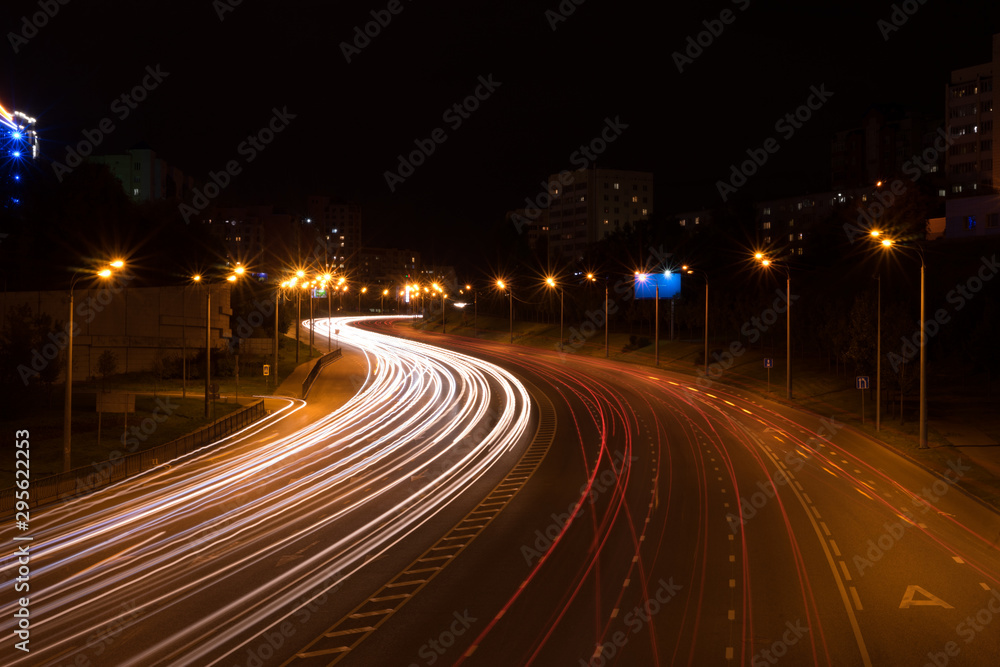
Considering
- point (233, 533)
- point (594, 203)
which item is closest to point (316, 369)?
point (233, 533)

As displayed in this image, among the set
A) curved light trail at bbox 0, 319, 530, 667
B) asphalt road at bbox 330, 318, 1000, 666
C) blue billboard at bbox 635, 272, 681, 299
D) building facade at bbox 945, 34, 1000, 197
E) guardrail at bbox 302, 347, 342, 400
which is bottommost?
curved light trail at bbox 0, 319, 530, 667

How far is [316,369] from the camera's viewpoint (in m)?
59.4

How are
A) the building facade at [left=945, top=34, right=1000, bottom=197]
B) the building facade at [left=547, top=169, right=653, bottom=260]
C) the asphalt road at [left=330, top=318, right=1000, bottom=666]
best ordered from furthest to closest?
the building facade at [left=547, top=169, right=653, bottom=260] → the building facade at [left=945, top=34, right=1000, bottom=197] → the asphalt road at [left=330, top=318, right=1000, bottom=666]

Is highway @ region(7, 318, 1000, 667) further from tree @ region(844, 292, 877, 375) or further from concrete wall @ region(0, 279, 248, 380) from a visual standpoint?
concrete wall @ region(0, 279, 248, 380)

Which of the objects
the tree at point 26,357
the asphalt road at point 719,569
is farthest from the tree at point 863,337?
the tree at point 26,357

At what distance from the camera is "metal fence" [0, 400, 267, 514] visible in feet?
68.2

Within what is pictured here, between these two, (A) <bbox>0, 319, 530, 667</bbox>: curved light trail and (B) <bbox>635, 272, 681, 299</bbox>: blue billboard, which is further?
(B) <bbox>635, 272, 681, 299</bbox>: blue billboard

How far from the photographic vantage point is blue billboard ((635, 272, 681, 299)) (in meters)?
70.1

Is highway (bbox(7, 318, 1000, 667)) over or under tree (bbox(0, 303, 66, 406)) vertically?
under

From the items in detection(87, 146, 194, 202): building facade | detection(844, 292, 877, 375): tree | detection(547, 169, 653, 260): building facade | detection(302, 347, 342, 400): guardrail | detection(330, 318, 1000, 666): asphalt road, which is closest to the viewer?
detection(330, 318, 1000, 666): asphalt road

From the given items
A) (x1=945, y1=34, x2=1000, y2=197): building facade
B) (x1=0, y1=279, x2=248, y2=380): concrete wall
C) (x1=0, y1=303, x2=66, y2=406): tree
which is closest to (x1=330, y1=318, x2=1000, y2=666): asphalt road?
(x1=0, y1=303, x2=66, y2=406): tree

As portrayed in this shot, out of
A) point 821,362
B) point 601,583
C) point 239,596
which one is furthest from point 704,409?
point 239,596

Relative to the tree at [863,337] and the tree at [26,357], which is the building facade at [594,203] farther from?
the tree at [26,357]

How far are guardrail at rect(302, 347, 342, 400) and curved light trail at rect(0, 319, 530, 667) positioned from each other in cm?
1290
